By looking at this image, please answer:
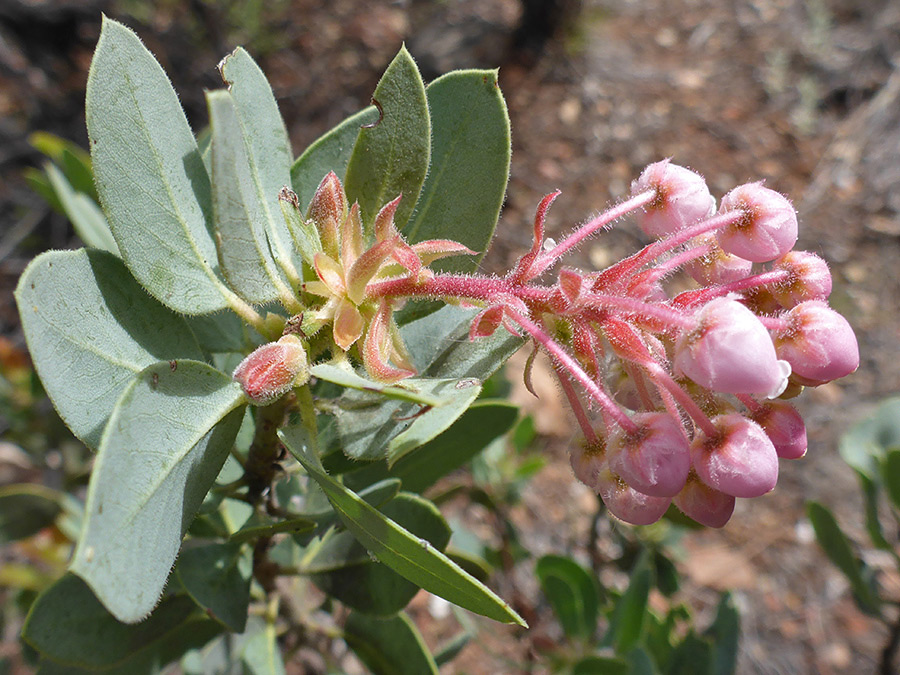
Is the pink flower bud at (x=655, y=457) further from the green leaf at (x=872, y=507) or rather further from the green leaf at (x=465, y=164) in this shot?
the green leaf at (x=872, y=507)

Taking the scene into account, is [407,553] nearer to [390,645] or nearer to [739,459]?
[739,459]

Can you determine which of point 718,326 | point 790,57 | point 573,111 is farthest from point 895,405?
point 790,57

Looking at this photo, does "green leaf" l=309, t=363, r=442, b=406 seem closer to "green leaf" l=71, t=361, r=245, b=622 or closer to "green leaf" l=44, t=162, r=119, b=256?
"green leaf" l=71, t=361, r=245, b=622

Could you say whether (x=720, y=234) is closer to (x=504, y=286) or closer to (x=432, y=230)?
(x=504, y=286)

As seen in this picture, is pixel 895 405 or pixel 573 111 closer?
pixel 895 405

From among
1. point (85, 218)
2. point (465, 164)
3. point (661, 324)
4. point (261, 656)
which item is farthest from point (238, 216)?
point (85, 218)
